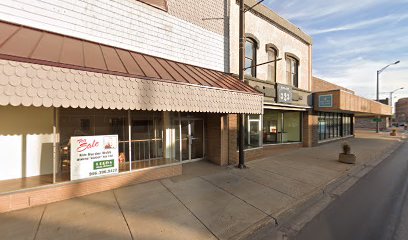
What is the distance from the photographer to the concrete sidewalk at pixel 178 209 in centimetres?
408

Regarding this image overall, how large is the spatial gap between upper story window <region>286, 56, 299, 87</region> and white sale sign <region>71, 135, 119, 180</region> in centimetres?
1234

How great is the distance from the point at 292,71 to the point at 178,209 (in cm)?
1334

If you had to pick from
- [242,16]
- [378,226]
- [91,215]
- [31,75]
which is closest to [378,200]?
[378,226]

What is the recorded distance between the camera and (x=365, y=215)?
199 inches

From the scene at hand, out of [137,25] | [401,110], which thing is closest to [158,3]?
[137,25]

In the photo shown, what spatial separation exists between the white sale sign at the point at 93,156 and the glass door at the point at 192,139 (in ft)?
12.0

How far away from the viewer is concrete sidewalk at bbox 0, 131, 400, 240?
161 inches

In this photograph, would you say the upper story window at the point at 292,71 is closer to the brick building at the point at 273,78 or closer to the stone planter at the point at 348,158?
the brick building at the point at 273,78

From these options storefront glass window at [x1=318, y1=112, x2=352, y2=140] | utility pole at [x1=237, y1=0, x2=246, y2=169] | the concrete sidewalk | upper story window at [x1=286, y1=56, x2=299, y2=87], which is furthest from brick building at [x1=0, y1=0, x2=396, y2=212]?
storefront glass window at [x1=318, y1=112, x2=352, y2=140]

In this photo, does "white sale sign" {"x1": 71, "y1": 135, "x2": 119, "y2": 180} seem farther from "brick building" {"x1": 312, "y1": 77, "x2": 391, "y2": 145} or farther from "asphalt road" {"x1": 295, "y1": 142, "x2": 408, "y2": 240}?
"brick building" {"x1": 312, "y1": 77, "x2": 391, "y2": 145}

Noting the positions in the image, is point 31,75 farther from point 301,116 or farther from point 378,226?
point 301,116

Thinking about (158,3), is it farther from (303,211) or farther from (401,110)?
(401,110)

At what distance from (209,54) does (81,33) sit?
5100mm

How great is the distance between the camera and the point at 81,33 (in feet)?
20.4
